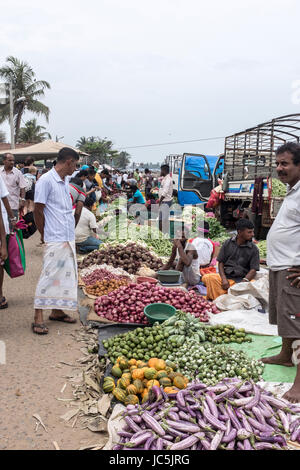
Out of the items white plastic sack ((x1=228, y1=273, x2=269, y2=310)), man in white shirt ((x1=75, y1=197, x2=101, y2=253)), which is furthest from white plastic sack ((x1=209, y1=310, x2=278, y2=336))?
man in white shirt ((x1=75, y1=197, x2=101, y2=253))

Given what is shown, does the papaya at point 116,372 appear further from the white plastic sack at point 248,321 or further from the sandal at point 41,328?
the white plastic sack at point 248,321

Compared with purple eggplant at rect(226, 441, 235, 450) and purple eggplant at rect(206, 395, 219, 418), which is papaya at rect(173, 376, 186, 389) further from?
purple eggplant at rect(226, 441, 235, 450)

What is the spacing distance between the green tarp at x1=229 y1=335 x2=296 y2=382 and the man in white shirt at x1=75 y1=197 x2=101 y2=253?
4.66 metres

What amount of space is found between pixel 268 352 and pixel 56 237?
2.51 m

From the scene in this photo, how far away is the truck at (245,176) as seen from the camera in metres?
9.93

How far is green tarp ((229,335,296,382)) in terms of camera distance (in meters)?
3.32

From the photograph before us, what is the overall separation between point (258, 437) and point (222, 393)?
1.34 feet

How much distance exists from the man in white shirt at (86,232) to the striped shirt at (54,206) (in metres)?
3.69

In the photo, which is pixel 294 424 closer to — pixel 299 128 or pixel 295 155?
pixel 295 155

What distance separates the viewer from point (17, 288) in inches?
233

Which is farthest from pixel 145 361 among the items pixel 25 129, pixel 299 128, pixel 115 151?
pixel 115 151

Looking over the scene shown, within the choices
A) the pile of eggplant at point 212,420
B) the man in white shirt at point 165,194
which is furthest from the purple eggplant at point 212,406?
the man in white shirt at point 165,194

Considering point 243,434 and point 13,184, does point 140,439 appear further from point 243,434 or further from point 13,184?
point 13,184

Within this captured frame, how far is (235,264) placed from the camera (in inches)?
219
